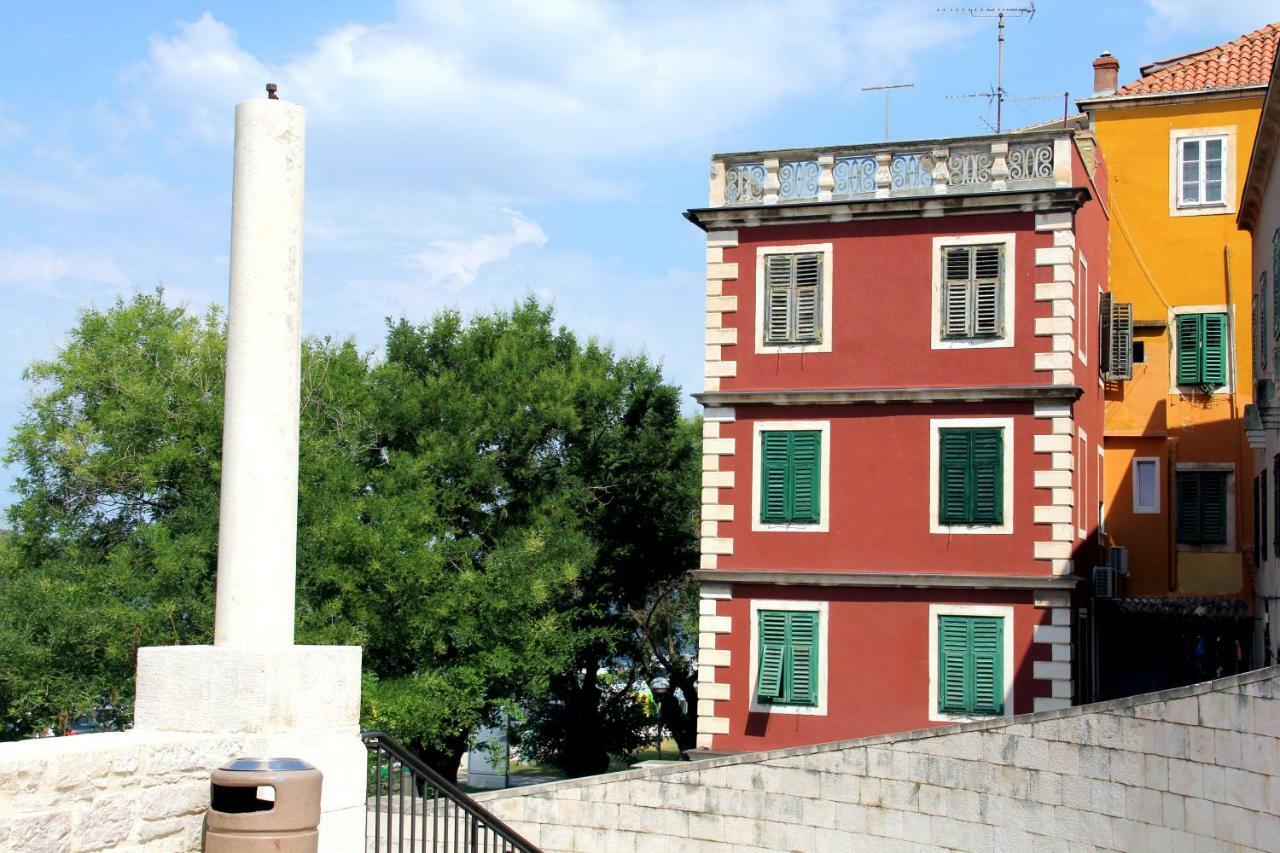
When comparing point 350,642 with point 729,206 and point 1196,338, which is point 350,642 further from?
point 1196,338

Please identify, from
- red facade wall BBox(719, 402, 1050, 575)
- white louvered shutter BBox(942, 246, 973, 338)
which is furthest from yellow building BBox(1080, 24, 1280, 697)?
white louvered shutter BBox(942, 246, 973, 338)

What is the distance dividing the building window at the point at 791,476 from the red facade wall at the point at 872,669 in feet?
3.23

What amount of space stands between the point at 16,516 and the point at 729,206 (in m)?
15.6

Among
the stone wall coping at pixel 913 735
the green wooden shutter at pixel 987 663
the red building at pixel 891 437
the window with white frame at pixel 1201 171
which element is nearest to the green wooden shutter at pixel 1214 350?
the window with white frame at pixel 1201 171

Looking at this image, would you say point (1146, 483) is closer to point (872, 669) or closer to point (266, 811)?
point (872, 669)

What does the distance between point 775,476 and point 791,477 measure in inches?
9.2

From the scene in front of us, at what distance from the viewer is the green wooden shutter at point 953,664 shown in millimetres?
20688

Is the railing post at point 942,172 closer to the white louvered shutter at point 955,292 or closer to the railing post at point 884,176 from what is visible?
the railing post at point 884,176

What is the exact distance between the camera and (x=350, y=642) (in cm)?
2528

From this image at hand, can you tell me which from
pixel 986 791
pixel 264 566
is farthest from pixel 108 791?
pixel 986 791

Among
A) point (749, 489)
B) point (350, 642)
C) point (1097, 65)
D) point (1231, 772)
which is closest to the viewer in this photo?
point (1231, 772)

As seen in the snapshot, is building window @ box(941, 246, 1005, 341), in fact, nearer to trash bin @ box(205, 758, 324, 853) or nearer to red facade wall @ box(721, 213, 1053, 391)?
red facade wall @ box(721, 213, 1053, 391)

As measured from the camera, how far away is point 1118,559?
2466cm

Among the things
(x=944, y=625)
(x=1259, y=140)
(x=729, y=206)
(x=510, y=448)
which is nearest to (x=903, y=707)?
(x=944, y=625)
